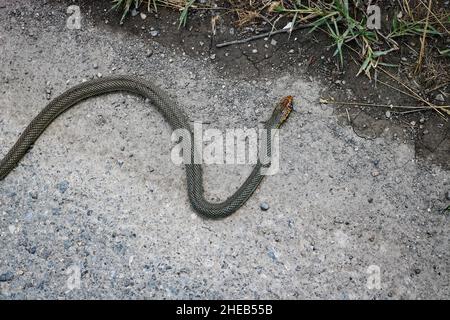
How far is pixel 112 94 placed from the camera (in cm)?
477

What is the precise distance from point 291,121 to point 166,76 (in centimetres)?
131

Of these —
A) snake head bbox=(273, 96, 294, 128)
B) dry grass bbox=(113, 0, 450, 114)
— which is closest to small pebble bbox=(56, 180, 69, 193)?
snake head bbox=(273, 96, 294, 128)

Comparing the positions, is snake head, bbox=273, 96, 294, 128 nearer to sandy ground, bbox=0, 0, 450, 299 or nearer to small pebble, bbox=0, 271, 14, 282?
sandy ground, bbox=0, 0, 450, 299

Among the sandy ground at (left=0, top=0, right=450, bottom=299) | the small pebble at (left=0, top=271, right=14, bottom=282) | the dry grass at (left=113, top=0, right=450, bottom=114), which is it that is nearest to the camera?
the sandy ground at (left=0, top=0, right=450, bottom=299)

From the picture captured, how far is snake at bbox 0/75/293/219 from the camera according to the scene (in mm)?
4234

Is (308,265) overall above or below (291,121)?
below

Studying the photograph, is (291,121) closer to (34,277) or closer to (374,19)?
(374,19)

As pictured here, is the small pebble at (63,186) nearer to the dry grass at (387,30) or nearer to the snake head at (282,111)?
the snake head at (282,111)

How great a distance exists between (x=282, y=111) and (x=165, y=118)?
3.66 feet

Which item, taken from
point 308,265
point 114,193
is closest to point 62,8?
point 114,193

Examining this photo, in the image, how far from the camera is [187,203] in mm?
4332

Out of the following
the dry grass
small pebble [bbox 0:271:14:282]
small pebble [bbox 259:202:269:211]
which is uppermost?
the dry grass

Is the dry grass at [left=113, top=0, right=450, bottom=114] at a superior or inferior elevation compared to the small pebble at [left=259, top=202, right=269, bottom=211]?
superior

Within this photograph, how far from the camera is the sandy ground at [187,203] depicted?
4.02 m
